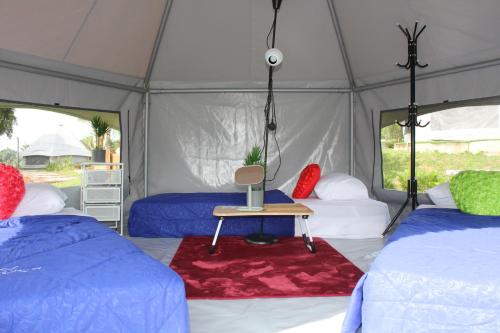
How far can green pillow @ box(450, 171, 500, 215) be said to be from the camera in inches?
103

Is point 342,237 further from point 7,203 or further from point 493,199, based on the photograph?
point 7,203

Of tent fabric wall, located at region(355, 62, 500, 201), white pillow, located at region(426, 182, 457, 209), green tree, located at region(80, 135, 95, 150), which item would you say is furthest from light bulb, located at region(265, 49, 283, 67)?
green tree, located at region(80, 135, 95, 150)

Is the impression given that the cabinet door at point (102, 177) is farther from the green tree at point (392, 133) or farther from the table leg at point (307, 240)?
the green tree at point (392, 133)

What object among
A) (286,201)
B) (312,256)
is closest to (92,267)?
(312,256)

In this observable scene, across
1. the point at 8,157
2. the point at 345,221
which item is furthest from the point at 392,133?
the point at 8,157

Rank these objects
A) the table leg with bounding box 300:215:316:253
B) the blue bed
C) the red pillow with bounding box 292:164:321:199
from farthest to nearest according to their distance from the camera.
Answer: the red pillow with bounding box 292:164:321:199 → the table leg with bounding box 300:215:316:253 → the blue bed

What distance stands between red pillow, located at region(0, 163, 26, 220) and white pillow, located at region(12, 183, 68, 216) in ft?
0.28

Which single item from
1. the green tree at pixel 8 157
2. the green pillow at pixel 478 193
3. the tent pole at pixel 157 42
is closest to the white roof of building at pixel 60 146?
the green tree at pixel 8 157

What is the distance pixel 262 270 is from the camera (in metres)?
2.89

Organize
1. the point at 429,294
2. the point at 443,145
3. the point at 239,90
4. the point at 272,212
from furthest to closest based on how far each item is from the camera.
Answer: the point at 239,90, the point at 443,145, the point at 272,212, the point at 429,294

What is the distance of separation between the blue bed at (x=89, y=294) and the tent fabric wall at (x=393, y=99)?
3796 millimetres

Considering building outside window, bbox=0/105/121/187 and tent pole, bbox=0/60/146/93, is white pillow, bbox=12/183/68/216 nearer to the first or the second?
tent pole, bbox=0/60/146/93

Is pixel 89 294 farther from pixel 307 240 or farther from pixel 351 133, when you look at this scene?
pixel 351 133

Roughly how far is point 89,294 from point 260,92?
433cm
